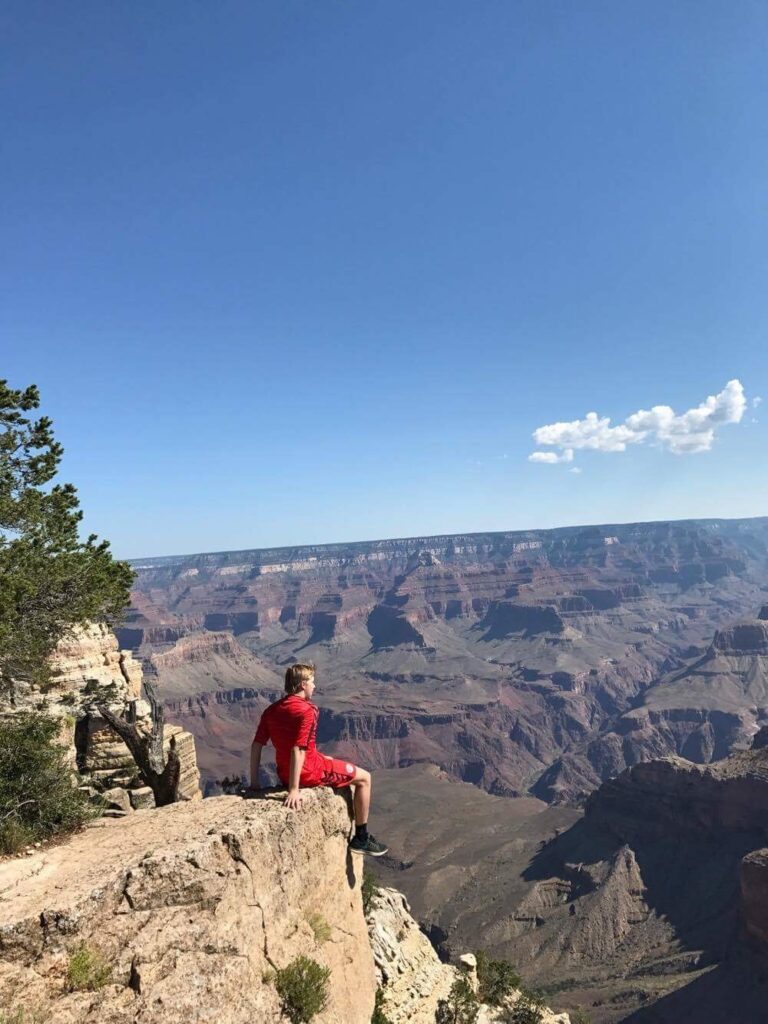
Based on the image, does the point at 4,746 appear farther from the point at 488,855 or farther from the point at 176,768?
the point at 488,855

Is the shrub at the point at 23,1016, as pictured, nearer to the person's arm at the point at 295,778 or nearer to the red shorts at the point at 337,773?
the person's arm at the point at 295,778

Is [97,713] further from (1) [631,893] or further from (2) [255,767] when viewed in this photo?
(1) [631,893]

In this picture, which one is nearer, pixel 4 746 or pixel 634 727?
pixel 4 746

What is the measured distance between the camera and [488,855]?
70.6 m

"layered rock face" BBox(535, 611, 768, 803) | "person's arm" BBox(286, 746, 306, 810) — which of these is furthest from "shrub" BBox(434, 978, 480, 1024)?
"layered rock face" BBox(535, 611, 768, 803)

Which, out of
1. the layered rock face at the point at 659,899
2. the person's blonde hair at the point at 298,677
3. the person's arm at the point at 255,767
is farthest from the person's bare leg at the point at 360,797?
the layered rock face at the point at 659,899

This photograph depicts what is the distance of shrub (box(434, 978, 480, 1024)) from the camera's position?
1425 centimetres

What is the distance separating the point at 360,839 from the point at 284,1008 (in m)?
2.63

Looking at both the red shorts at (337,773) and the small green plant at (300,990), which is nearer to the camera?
the small green plant at (300,990)

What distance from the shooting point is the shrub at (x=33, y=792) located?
8430 mm

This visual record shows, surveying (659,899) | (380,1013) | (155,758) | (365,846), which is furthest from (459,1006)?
(659,899)

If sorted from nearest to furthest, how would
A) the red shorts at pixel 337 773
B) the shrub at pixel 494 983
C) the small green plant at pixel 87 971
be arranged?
the small green plant at pixel 87 971
the red shorts at pixel 337 773
the shrub at pixel 494 983

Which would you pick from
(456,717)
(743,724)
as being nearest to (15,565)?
(456,717)

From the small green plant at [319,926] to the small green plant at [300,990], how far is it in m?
0.79
